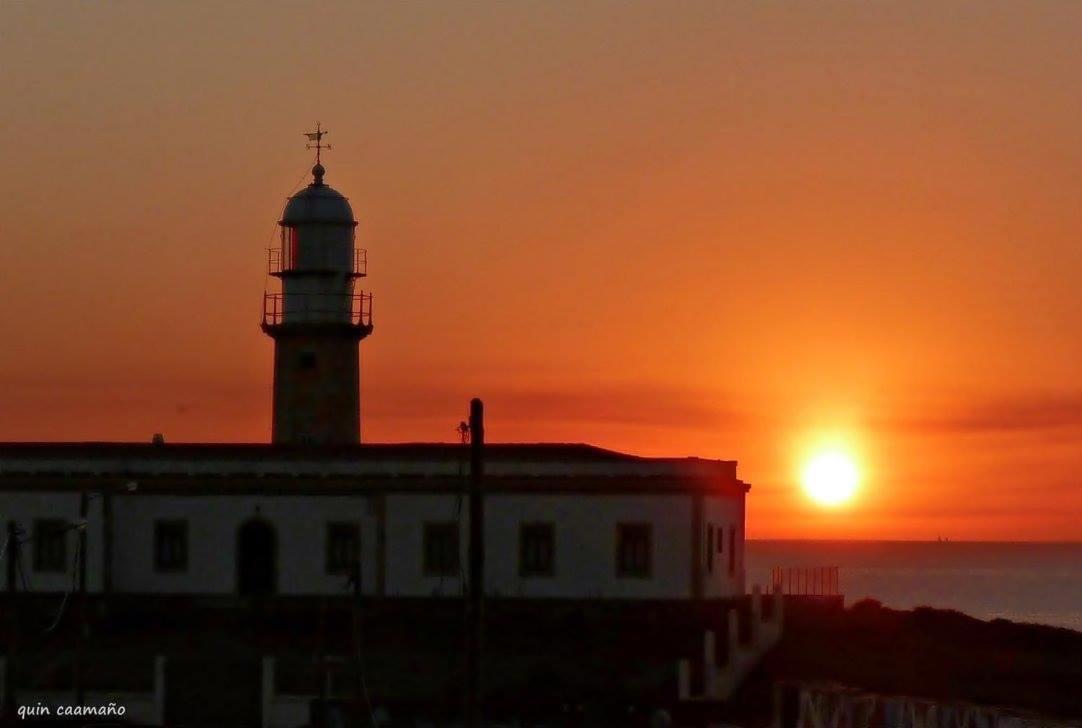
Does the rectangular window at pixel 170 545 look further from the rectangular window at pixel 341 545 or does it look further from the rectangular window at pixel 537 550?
the rectangular window at pixel 537 550

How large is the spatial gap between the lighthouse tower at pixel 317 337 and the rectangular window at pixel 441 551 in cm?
758

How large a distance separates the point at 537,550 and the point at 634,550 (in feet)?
7.57

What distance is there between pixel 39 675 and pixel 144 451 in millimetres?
9210

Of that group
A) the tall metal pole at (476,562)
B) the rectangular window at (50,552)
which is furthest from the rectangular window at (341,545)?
the tall metal pole at (476,562)

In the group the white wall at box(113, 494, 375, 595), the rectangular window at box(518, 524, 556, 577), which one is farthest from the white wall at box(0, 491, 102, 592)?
the rectangular window at box(518, 524, 556, 577)

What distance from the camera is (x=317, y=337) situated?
215 ft

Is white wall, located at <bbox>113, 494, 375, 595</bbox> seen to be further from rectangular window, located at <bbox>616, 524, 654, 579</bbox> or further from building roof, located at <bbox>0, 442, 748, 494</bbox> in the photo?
rectangular window, located at <bbox>616, 524, 654, 579</bbox>

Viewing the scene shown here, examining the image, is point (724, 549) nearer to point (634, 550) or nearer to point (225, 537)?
point (634, 550)

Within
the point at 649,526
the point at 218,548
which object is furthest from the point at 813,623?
the point at 218,548

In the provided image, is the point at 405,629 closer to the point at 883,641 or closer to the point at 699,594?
the point at 699,594

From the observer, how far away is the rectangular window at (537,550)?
5800cm

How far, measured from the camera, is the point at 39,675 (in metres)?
52.9

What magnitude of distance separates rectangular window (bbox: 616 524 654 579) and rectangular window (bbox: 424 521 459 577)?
391cm

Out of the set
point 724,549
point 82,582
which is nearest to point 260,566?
point 82,582
